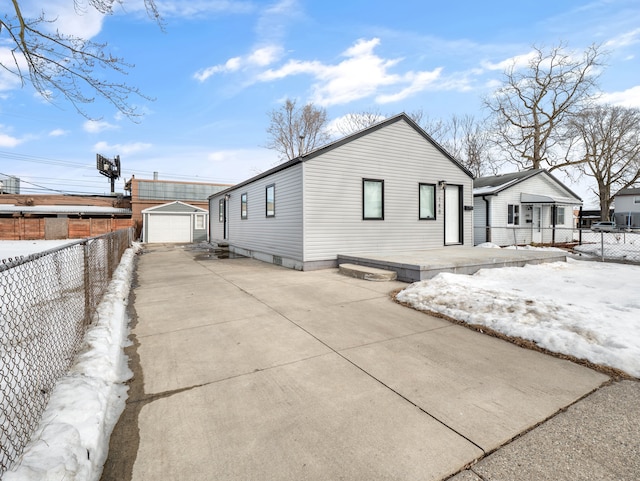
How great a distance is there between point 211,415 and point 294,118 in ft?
93.5

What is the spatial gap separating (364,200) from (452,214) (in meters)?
4.29

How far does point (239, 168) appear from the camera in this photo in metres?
33.8

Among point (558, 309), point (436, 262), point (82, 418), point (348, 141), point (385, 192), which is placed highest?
point (348, 141)

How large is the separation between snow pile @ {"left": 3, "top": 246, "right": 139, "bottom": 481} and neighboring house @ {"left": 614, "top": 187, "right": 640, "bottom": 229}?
155 ft

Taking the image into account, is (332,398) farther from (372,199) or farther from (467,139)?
(467,139)

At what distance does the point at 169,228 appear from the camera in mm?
24594

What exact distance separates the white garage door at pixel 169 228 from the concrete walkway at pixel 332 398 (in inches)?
867

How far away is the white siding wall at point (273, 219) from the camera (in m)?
9.21

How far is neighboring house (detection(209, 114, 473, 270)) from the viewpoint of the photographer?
29.8ft

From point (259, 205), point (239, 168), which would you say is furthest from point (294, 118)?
point (259, 205)

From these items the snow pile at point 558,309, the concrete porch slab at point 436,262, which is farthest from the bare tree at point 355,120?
the snow pile at point 558,309

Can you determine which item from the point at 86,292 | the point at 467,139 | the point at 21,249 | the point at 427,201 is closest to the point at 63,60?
the point at 86,292

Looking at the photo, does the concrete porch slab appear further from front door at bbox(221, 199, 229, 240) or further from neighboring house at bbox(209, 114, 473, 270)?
front door at bbox(221, 199, 229, 240)

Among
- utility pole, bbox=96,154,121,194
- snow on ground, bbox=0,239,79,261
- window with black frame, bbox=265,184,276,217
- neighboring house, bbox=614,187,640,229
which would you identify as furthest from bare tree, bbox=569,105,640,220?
utility pole, bbox=96,154,121,194
